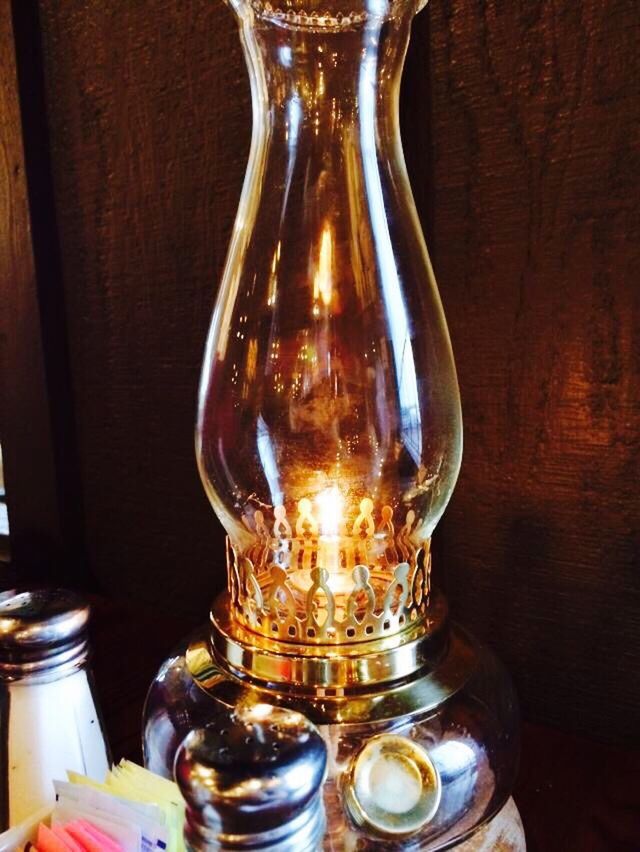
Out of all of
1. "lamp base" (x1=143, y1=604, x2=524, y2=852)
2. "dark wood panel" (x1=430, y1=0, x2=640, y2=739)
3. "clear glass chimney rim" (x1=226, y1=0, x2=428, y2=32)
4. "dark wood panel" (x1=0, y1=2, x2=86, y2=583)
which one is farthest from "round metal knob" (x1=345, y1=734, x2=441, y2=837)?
"dark wood panel" (x1=0, y1=2, x2=86, y2=583)

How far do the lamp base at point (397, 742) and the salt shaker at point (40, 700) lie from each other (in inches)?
2.6

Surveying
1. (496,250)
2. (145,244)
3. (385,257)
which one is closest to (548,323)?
(496,250)

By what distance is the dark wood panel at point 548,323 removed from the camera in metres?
0.52

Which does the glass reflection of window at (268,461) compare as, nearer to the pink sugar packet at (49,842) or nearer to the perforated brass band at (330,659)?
the perforated brass band at (330,659)

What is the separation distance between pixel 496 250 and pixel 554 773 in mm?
400

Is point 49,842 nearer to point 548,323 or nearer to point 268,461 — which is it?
point 268,461

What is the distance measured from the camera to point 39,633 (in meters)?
0.42

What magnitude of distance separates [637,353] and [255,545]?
308mm

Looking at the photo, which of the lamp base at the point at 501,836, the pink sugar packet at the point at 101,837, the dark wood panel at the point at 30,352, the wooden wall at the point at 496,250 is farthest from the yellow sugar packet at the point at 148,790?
the dark wood panel at the point at 30,352

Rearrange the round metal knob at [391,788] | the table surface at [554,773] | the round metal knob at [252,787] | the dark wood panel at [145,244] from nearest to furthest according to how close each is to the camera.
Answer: the round metal knob at [252,787] → the round metal knob at [391,788] → the table surface at [554,773] → the dark wood panel at [145,244]

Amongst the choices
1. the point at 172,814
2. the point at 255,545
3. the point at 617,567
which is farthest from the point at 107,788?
the point at 617,567

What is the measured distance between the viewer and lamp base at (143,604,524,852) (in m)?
Result: 0.36

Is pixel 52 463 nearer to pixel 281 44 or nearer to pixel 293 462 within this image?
pixel 293 462

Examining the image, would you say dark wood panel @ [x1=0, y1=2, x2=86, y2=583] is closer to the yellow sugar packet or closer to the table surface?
the table surface
